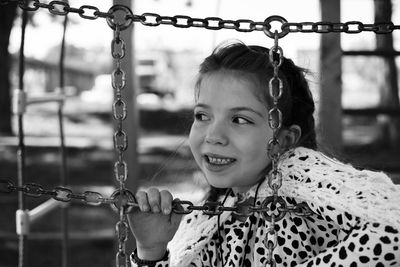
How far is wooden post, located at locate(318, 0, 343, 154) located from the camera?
145 inches

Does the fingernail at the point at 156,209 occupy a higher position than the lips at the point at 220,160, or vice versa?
the lips at the point at 220,160

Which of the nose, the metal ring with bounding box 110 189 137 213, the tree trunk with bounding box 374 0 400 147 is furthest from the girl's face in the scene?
the tree trunk with bounding box 374 0 400 147

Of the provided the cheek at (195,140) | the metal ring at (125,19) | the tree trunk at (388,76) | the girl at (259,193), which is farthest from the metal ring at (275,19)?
the tree trunk at (388,76)

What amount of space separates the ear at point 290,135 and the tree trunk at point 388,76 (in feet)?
7.17

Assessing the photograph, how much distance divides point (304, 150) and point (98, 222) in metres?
4.97

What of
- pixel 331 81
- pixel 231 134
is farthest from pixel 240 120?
pixel 331 81

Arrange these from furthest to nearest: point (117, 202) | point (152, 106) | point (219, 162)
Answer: point (152, 106) < point (219, 162) < point (117, 202)

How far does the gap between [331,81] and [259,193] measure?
1.90 metres

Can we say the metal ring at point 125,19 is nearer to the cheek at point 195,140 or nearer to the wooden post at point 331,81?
the cheek at point 195,140

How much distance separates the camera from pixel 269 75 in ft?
6.63

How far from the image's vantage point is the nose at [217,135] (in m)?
1.88

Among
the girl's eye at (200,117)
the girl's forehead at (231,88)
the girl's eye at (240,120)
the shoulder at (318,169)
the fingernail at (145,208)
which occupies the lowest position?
the fingernail at (145,208)

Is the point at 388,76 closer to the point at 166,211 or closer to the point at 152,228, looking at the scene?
the point at 152,228

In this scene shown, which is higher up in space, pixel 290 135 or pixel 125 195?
pixel 290 135
